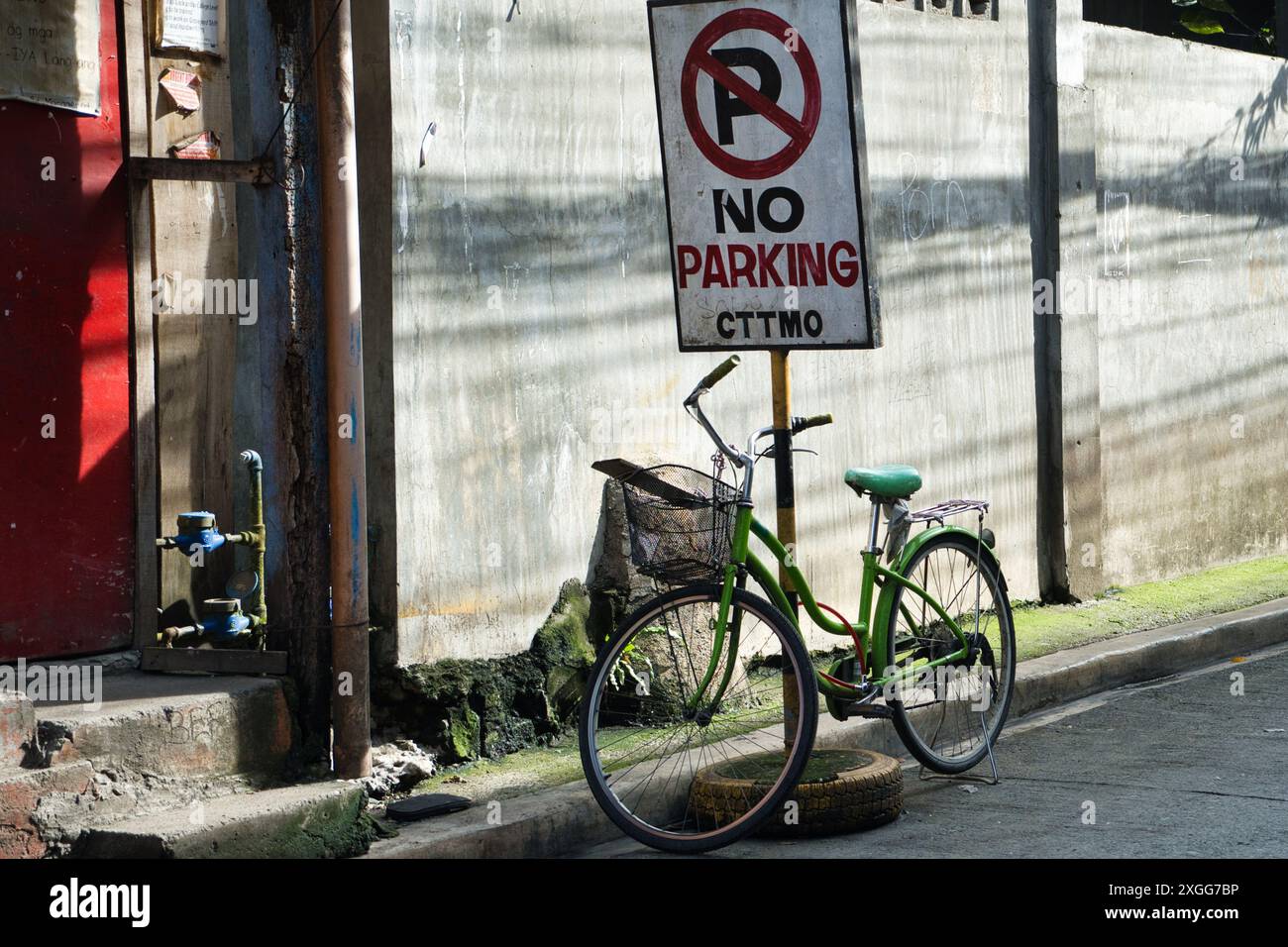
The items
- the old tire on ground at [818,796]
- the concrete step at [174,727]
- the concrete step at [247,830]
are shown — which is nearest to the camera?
the concrete step at [247,830]

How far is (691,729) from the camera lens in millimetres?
5480

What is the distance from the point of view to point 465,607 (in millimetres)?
6371

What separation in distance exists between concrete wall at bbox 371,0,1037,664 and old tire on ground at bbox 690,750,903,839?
135cm

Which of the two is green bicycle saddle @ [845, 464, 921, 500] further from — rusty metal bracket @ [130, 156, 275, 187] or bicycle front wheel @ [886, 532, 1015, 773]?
rusty metal bracket @ [130, 156, 275, 187]

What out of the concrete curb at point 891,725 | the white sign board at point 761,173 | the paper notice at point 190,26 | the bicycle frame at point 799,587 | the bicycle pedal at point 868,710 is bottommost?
the concrete curb at point 891,725

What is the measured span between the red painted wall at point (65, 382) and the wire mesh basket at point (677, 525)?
1.91 m

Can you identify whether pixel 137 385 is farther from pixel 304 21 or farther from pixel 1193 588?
pixel 1193 588

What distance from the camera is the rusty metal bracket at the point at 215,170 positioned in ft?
18.0

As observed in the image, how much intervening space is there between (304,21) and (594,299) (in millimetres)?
1895

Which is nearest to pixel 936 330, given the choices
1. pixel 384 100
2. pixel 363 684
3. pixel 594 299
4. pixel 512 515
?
pixel 594 299

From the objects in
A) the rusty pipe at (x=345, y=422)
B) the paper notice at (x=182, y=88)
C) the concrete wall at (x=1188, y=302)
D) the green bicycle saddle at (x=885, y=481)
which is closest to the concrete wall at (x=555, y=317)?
the rusty pipe at (x=345, y=422)

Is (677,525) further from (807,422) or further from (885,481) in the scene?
(885,481)

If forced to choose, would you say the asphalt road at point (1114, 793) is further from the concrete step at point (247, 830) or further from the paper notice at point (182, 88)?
the paper notice at point (182, 88)

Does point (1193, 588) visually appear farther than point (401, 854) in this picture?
Yes
